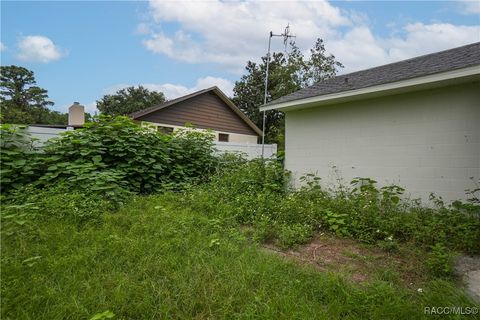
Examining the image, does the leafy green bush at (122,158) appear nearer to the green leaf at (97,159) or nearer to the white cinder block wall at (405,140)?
the green leaf at (97,159)

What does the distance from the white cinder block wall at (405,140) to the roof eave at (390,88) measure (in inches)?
6.9

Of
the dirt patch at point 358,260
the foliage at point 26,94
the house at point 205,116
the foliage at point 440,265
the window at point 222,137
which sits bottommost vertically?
the dirt patch at point 358,260

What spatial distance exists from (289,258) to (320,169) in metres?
3.07

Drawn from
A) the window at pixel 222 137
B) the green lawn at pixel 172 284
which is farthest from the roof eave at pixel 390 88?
the window at pixel 222 137

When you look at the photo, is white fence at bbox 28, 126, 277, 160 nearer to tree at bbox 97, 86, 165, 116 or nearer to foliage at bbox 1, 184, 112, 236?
foliage at bbox 1, 184, 112, 236

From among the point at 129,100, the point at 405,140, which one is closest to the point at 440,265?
the point at 405,140

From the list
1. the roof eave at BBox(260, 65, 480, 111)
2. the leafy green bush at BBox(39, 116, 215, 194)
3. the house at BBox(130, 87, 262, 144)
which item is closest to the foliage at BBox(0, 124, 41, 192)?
the leafy green bush at BBox(39, 116, 215, 194)

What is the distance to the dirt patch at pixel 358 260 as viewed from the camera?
249 cm

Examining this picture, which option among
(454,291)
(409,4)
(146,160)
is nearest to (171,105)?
(146,160)

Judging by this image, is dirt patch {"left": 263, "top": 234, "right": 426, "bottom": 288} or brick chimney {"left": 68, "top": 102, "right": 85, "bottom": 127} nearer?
dirt patch {"left": 263, "top": 234, "right": 426, "bottom": 288}

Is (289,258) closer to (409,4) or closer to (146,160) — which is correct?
(146,160)

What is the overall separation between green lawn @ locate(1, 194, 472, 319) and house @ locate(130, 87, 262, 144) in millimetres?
9220

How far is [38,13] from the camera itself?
4133 mm

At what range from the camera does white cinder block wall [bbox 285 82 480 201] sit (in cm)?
387
